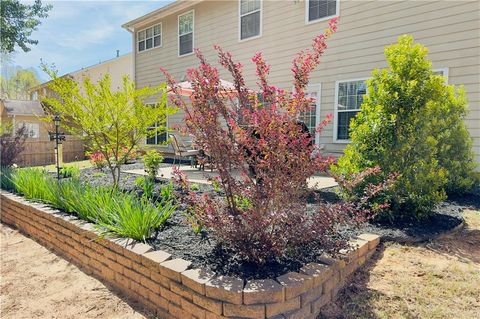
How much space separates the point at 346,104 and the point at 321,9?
103 inches

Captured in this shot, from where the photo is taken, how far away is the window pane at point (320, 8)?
791 cm

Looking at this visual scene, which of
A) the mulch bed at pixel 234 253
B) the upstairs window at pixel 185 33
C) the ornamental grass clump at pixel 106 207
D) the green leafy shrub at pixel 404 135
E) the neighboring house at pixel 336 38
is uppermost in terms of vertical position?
the upstairs window at pixel 185 33

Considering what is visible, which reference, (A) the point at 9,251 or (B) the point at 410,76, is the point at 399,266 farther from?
(A) the point at 9,251

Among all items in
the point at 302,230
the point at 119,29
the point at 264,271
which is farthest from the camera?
the point at 119,29

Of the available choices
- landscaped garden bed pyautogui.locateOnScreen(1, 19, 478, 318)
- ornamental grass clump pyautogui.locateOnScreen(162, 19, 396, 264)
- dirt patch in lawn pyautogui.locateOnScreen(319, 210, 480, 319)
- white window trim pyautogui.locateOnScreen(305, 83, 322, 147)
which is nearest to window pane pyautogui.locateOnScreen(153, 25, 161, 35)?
white window trim pyautogui.locateOnScreen(305, 83, 322, 147)

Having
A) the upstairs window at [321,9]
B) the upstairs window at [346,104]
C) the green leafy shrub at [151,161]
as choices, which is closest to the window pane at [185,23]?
the upstairs window at [321,9]

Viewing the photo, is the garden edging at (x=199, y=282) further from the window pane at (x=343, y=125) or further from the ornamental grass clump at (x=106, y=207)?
the window pane at (x=343, y=125)

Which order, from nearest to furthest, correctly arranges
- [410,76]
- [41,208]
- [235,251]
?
1. [235,251]
2. [410,76]
3. [41,208]

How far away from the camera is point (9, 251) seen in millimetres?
3986

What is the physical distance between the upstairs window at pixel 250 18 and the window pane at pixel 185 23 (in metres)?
2.65

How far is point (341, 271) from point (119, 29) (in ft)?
49.9

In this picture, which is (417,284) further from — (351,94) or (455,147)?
(351,94)

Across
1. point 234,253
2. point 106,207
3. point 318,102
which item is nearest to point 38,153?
point 318,102

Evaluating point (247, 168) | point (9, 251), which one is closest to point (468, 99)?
point (247, 168)
